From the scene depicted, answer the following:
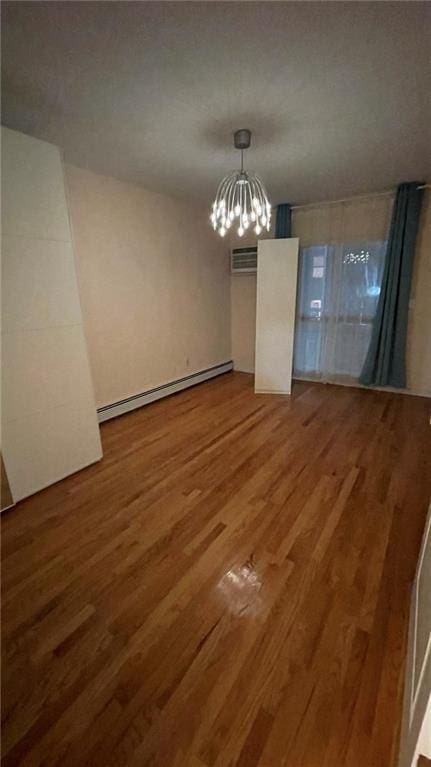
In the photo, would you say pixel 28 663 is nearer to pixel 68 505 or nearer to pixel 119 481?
pixel 68 505

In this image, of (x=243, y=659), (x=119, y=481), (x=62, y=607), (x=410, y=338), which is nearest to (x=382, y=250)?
(x=410, y=338)

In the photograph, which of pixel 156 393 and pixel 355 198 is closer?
pixel 355 198

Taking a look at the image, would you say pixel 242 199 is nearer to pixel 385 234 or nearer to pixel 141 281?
pixel 141 281

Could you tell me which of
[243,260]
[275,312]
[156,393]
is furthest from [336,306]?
[156,393]

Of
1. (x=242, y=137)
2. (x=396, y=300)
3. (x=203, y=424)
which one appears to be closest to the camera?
(x=242, y=137)

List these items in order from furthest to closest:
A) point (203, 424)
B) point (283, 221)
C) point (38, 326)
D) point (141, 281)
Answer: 1. point (283, 221)
2. point (141, 281)
3. point (203, 424)
4. point (38, 326)

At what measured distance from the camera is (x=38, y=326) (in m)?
1.95

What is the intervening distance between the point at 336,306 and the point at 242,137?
97.5 inches

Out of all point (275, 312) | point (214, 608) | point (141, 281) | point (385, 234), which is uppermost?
point (385, 234)

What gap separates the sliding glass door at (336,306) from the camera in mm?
3717

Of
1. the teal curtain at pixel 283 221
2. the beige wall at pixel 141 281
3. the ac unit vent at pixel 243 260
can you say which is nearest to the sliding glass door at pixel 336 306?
the teal curtain at pixel 283 221

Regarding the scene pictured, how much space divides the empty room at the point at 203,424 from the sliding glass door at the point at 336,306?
0.08 m

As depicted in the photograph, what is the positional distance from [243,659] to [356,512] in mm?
1083

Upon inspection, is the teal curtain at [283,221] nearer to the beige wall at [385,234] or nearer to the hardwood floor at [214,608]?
the beige wall at [385,234]
